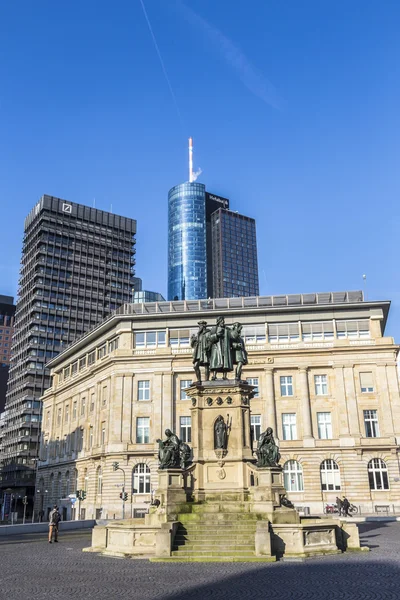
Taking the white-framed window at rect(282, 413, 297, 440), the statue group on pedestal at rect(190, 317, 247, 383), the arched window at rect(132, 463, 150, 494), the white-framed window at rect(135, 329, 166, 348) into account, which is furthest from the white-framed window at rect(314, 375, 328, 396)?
the statue group on pedestal at rect(190, 317, 247, 383)

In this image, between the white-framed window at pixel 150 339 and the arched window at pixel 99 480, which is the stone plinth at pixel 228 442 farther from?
the arched window at pixel 99 480

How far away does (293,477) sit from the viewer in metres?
60.9

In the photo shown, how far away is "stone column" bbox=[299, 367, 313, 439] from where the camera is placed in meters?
61.5

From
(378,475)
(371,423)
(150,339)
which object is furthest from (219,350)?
(150,339)

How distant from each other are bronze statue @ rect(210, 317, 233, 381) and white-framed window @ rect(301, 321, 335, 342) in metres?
40.6

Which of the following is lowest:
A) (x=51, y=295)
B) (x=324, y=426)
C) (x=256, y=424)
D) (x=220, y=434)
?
(x=220, y=434)

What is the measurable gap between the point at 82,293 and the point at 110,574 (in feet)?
339

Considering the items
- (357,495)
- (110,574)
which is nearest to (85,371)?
(357,495)

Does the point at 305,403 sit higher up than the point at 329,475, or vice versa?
the point at 305,403

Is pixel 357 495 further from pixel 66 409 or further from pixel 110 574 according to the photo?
pixel 110 574

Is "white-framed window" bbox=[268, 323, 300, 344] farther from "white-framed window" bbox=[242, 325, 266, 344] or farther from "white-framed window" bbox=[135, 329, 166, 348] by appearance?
"white-framed window" bbox=[135, 329, 166, 348]

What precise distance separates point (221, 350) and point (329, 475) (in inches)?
1560

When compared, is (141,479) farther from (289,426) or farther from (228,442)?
(228,442)

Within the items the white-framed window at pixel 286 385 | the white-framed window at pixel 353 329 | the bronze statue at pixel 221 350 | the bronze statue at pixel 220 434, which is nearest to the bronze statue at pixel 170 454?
the bronze statue at pixel 220 434
